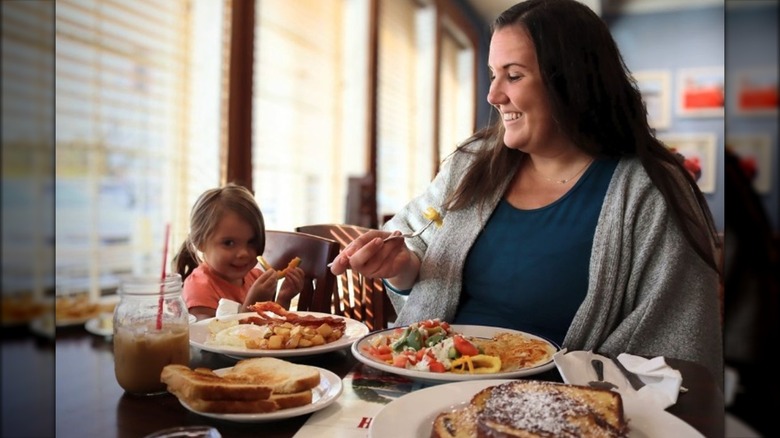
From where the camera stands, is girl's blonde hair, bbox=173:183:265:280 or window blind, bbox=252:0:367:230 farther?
window blind, bbox=252:0:367:230

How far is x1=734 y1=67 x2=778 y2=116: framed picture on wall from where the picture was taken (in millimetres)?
→ 177

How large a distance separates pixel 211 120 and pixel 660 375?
4.32ft

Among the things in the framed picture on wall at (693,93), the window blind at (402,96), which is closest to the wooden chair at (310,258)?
the window blind at (402,96)

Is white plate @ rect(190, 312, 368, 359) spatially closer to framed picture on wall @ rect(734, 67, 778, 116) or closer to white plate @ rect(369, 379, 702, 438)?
white plate @ rect(369, 379, 702, 438)

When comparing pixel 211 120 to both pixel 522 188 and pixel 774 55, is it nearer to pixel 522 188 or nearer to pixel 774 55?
pixel 522 188

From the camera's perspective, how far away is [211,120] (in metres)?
1.54

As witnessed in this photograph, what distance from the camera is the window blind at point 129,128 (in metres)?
0.75

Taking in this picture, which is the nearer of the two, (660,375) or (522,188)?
(660,375)

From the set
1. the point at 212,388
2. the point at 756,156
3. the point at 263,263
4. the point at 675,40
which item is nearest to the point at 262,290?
the point at 263,263

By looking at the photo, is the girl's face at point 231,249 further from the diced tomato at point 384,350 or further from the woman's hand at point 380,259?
the diced tomato at point 384,350

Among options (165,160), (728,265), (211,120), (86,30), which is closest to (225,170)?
(211,120)

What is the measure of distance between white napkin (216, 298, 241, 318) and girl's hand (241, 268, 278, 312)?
16 mm

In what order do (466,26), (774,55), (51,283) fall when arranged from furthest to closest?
1. (466,26)
2. (51,283)
3. (774,55)

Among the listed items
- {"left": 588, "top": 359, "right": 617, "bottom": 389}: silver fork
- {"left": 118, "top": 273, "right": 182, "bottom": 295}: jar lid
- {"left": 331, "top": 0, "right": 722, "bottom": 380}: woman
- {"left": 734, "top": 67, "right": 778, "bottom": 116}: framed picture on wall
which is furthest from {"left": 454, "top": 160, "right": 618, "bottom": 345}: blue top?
{"left": 734, "top": 67, "right": 778, "bottom": 116}: framed picture on wall
